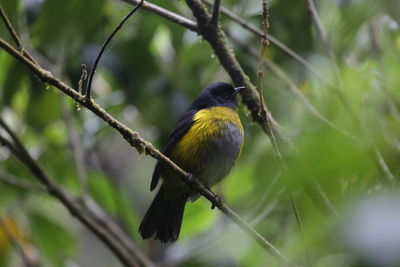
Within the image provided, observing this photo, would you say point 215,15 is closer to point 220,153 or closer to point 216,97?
point 220,153

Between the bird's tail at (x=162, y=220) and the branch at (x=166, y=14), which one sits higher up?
the branch at (x=166, y=14)

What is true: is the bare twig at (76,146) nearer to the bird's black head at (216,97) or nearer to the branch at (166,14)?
the bird's black head at (216,97)

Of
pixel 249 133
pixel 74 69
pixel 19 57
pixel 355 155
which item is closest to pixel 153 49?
pixel 74 69

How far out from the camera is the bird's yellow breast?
11.8 ft

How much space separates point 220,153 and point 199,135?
168mm

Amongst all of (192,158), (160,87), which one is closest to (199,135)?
(192,158)

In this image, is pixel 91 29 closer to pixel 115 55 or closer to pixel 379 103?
A: pixel 115 55

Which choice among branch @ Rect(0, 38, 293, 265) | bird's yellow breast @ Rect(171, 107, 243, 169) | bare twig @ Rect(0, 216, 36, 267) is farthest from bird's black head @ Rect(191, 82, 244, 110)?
branch @ Rect(0, 38, 293, 265)

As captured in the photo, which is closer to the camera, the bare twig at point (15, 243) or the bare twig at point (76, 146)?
the bare twig at point (76, 146)

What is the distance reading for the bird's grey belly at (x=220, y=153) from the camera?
11.8 feet

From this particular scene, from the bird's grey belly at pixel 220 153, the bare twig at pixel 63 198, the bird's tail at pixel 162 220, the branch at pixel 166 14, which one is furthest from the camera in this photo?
the bird's tail at pixel 162 220

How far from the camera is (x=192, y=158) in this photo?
3594 millimetres

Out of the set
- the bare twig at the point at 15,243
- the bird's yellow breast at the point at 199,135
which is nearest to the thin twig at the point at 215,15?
the bird's yellow breast at the point at 199,135

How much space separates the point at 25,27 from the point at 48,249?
153 centimetres
